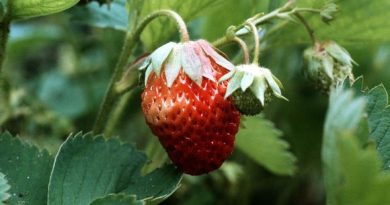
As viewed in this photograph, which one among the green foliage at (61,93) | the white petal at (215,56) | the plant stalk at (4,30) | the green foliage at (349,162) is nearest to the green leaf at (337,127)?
the green foliage at (349,162)

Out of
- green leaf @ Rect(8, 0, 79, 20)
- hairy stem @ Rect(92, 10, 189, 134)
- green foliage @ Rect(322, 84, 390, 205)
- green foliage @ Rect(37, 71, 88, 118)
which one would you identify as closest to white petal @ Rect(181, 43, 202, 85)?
hairy stem @ Rect(92, 10, 189, 134)

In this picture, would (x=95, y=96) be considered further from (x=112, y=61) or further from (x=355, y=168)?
(x=355, y=168)

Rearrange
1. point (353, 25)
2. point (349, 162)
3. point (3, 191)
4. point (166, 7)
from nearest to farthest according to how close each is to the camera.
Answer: point (349, 162) < point (3, 191) < point (166, 7) < point (353, 25)

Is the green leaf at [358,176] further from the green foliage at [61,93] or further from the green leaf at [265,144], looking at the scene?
the green foliage at [61,93]

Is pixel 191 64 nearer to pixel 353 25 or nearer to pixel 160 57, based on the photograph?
pixel 160 57

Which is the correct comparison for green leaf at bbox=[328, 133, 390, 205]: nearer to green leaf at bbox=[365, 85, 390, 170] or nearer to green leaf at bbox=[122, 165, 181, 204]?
green leaf at bbox=[365, 85, 390, 170]

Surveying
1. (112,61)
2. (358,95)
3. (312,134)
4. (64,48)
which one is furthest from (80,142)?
(64,48)

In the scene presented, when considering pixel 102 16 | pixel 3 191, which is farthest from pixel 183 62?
pixel 102 16
